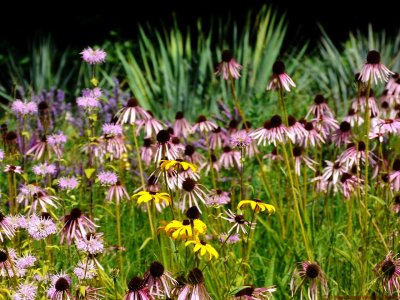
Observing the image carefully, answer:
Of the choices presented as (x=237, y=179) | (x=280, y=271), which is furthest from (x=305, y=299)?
(x=237, y=179)

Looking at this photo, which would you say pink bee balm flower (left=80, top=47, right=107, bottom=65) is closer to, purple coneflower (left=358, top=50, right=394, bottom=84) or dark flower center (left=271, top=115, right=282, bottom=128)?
dark flower center (left=271, top=115, right=282, bottom=128)

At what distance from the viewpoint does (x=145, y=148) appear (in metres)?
4.27

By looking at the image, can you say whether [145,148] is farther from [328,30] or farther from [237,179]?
[328,30]

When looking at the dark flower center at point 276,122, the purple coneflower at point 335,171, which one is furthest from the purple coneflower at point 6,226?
the purple coneflower at point 335,171

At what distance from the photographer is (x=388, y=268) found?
2.73 m

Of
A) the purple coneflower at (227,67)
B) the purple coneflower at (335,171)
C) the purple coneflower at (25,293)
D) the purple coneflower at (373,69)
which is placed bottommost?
the purple coneflower at (25,293)

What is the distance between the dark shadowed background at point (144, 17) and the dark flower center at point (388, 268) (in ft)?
25.7

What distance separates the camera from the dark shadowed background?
10.4m

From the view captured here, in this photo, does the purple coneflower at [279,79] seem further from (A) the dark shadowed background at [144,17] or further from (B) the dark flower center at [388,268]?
(A) the dark shadowed background at [144,17]

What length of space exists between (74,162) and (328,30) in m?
6.16

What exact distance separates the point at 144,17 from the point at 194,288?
849 centimetres

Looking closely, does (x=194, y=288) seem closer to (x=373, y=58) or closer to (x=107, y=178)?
(x=107, y=178)

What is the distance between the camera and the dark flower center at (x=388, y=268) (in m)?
2.73

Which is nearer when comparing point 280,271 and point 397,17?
point 280,271
